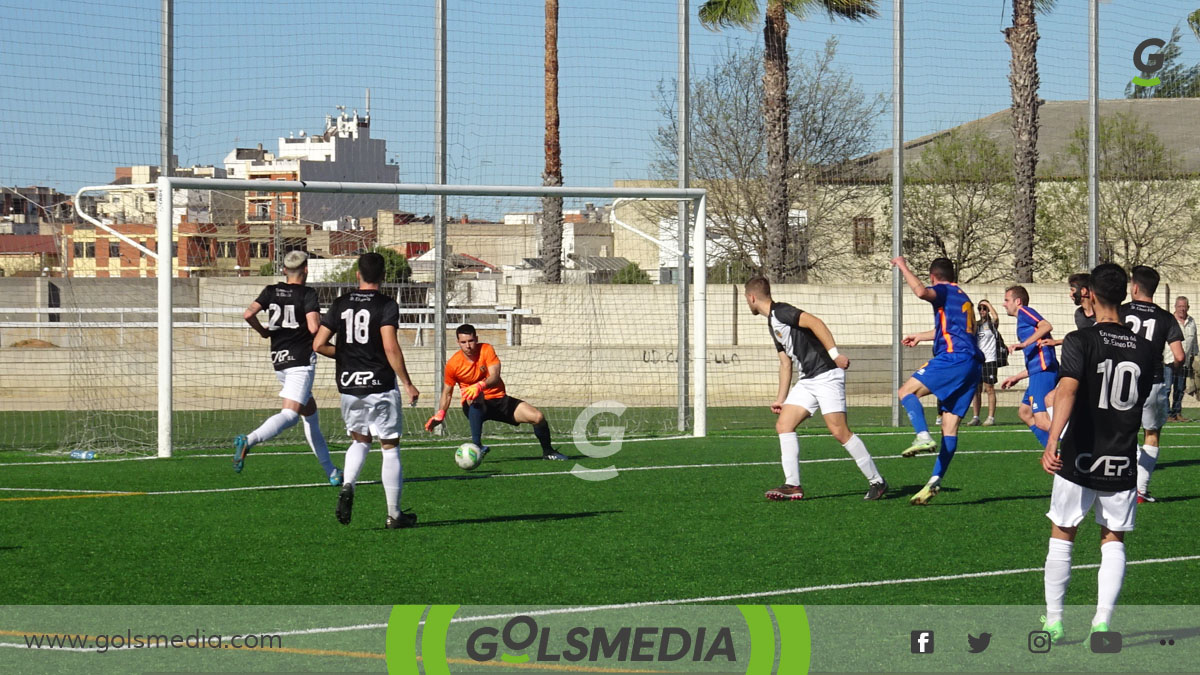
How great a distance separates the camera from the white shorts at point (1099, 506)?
19.9 feet

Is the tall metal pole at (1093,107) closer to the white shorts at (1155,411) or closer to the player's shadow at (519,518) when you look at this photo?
the white shorts at (1155,411)

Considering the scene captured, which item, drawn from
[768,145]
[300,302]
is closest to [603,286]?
[768,145]

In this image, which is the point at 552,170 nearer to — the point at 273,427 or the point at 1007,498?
the point at 273,427

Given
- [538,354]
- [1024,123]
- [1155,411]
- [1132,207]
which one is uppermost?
[1024,123]

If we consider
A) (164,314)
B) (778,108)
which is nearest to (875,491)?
(164,314)

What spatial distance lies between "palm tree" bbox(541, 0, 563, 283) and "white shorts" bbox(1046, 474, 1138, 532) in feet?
39.9

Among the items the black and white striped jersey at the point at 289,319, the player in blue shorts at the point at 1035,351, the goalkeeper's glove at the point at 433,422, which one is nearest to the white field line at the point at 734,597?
the player in blue shorts at the point at 1035,351

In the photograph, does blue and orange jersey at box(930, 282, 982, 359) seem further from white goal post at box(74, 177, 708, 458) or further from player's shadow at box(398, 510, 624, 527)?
white goal post at box(74, 177, 708, 458)

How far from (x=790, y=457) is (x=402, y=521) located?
10.8 feet

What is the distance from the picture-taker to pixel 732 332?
21.3 meters

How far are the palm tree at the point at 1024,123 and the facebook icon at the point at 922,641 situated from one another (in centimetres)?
1944

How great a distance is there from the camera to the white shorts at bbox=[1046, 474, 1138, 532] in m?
6.06

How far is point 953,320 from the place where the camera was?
11133 millimetres

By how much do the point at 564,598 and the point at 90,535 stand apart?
405cm
